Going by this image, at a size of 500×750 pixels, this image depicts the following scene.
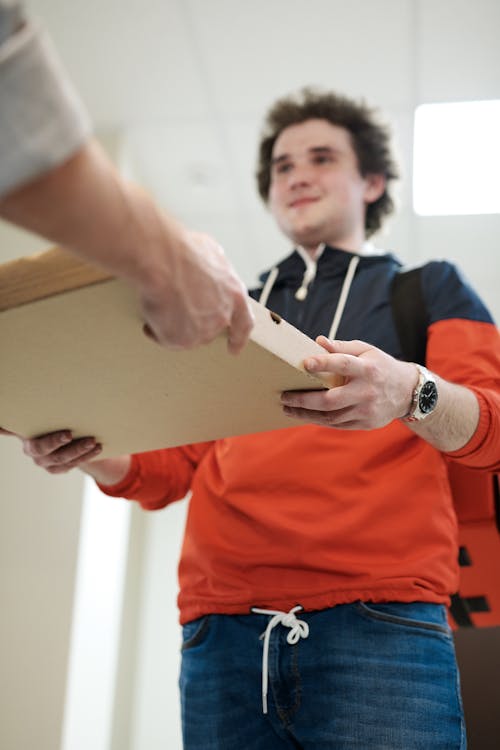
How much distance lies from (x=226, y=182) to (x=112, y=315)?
94.7 inches

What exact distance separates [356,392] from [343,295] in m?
0.46

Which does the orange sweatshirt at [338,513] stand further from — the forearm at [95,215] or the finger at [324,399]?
the forearm at [95,215]

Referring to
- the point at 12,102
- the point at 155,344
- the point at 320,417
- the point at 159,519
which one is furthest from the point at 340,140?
the point at 159,519

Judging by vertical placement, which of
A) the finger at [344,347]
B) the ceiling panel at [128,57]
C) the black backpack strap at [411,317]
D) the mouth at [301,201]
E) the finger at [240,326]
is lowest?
the finger at [240,326]

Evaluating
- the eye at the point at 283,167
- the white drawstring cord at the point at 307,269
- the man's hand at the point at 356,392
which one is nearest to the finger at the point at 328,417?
the man's hand at the point at 356,392

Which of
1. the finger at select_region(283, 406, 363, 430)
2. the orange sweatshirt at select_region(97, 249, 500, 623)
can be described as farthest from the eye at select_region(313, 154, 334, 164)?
the finger at select_region(283, 406, 363, 430)

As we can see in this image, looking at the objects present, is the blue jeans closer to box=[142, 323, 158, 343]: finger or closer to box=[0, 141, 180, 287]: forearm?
box=[142, 323, 158, 343]: finger

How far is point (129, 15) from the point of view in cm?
Result: 226

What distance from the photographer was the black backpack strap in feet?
3.70

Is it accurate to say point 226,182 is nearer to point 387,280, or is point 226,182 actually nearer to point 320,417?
point 387,280

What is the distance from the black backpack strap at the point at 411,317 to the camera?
3.70 feet

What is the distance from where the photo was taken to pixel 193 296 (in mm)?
575

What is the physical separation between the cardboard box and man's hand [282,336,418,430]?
0.02 meters

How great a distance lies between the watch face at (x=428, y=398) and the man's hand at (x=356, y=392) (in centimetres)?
2
